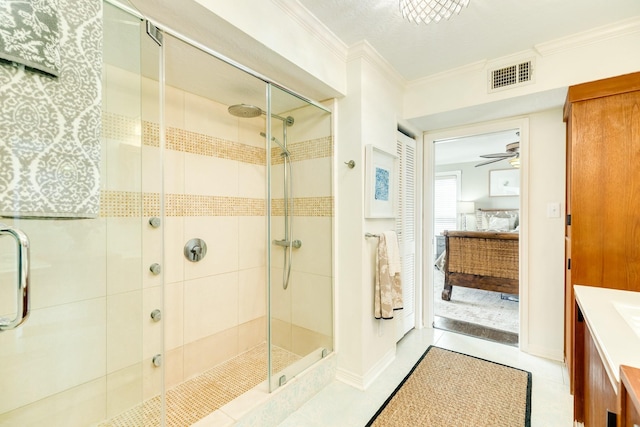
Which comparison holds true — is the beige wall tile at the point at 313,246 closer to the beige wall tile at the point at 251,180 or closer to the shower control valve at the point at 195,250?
the beige wall tile at the point at 251,180

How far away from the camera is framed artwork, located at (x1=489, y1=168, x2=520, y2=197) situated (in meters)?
5.93

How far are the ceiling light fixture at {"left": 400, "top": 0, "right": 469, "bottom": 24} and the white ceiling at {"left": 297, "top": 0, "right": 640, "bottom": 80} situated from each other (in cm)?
34

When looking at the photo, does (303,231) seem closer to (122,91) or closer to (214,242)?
(214,242)

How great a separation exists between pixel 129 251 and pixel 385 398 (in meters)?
1.76

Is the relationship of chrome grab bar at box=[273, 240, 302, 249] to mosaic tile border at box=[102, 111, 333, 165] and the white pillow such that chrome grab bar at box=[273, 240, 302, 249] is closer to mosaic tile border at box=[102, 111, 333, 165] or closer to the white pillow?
mosaic tile border at box=[102, 111, 333, 165]

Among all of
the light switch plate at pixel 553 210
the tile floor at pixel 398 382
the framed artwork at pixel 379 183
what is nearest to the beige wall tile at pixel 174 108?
the framed artwork at pixel 379 183

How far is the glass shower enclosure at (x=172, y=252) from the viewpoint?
1.17 meters

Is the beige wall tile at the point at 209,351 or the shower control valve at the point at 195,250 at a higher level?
the shower control valve at the point at 195,250

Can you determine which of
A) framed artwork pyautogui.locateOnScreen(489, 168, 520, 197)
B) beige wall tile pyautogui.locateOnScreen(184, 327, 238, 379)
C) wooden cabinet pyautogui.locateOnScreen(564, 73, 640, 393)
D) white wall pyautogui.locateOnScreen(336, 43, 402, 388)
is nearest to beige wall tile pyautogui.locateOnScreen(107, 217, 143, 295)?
beige wall tile pyautogui.locateOnScreen(184, 327, 238, 379)

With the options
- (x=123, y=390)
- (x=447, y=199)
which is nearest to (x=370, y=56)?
(x=123, y=390)

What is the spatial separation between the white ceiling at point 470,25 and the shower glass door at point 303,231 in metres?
Answer: 0.57

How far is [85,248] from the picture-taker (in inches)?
48.1

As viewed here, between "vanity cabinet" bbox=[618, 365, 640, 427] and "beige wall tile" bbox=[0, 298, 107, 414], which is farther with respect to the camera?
"beige wall tile" bbox=[0, 298, 107, 414]

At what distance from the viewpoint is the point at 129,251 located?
1339mm
